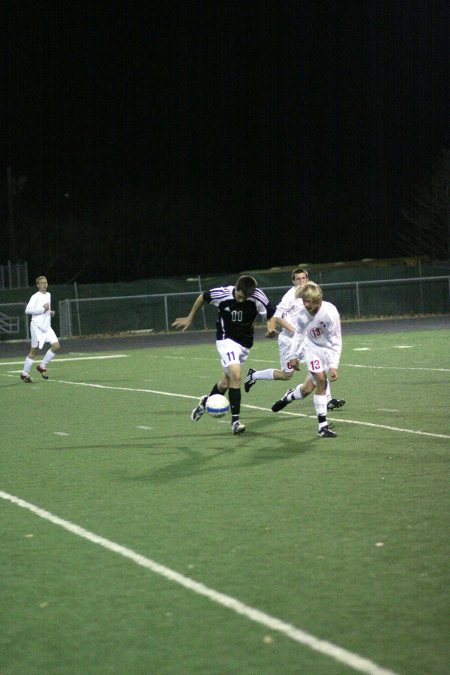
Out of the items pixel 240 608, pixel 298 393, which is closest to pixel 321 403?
pixel 298 393

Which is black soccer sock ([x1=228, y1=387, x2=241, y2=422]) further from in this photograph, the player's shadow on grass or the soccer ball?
the player's shadow on grass

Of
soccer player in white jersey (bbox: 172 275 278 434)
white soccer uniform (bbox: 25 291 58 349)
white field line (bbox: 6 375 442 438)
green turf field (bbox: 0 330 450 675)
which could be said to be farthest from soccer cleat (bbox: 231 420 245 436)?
white soccer uniform (bbox: 25 291 58 349)

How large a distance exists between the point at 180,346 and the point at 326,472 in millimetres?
24041

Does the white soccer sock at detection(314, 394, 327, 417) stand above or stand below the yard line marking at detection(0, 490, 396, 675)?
above

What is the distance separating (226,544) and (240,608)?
144cm

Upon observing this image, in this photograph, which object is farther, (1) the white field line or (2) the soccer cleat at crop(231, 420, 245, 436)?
(2) the soccer cleat at crop(231, 420, 245, 436)

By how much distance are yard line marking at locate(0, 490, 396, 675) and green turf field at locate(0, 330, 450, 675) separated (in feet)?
0.04

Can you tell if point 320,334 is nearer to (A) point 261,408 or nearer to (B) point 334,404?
(B) point 334,404

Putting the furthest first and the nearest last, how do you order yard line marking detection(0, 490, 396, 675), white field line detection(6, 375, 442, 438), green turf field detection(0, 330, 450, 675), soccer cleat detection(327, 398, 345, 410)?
soccer cleat detection(327, 398, 345, 410) < white field line detection(6, 375, 442, 438) < green turf field detection(0, 330, 450, 675) < yard line marking detection(0, 490, 396, 675)

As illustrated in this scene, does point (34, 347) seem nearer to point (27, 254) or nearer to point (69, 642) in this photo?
point (69, 642)

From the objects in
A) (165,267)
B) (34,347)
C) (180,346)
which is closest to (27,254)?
(165,267)

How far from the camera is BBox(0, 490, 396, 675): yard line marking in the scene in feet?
16.1

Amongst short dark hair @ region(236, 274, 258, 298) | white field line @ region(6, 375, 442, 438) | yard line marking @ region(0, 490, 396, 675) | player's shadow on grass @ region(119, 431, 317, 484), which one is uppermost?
short dark hair @ region(236, 274, 258, 298)

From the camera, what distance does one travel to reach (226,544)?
284 inches
